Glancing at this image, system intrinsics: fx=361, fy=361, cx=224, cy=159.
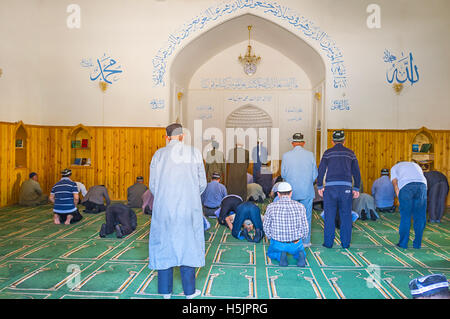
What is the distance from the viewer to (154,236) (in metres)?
2.46

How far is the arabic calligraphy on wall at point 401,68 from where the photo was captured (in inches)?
275

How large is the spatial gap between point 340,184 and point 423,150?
4453mm

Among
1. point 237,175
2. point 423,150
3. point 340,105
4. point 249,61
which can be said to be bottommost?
point 237,175

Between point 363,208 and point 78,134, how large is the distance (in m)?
5.68

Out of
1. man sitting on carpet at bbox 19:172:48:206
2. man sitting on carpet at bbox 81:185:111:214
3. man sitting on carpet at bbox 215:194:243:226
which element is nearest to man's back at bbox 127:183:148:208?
man sitting on carpet at bbox 81:185:111:214

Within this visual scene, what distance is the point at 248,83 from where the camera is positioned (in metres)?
8.82

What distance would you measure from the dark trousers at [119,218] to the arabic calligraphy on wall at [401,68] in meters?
5.58

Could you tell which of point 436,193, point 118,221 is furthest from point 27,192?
point 436,193

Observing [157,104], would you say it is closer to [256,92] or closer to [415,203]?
[256,92]

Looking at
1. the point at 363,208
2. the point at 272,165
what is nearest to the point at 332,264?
the point at 363,208

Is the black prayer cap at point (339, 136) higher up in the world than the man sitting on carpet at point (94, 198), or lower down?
higher up

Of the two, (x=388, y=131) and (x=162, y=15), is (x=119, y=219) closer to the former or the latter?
(x=162, y=15)

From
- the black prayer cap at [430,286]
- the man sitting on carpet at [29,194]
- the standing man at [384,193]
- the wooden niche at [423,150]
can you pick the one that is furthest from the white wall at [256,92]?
the black prayer cap at [430,286]

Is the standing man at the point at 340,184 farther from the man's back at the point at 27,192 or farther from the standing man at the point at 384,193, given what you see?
the man's back at the point at 27,192
